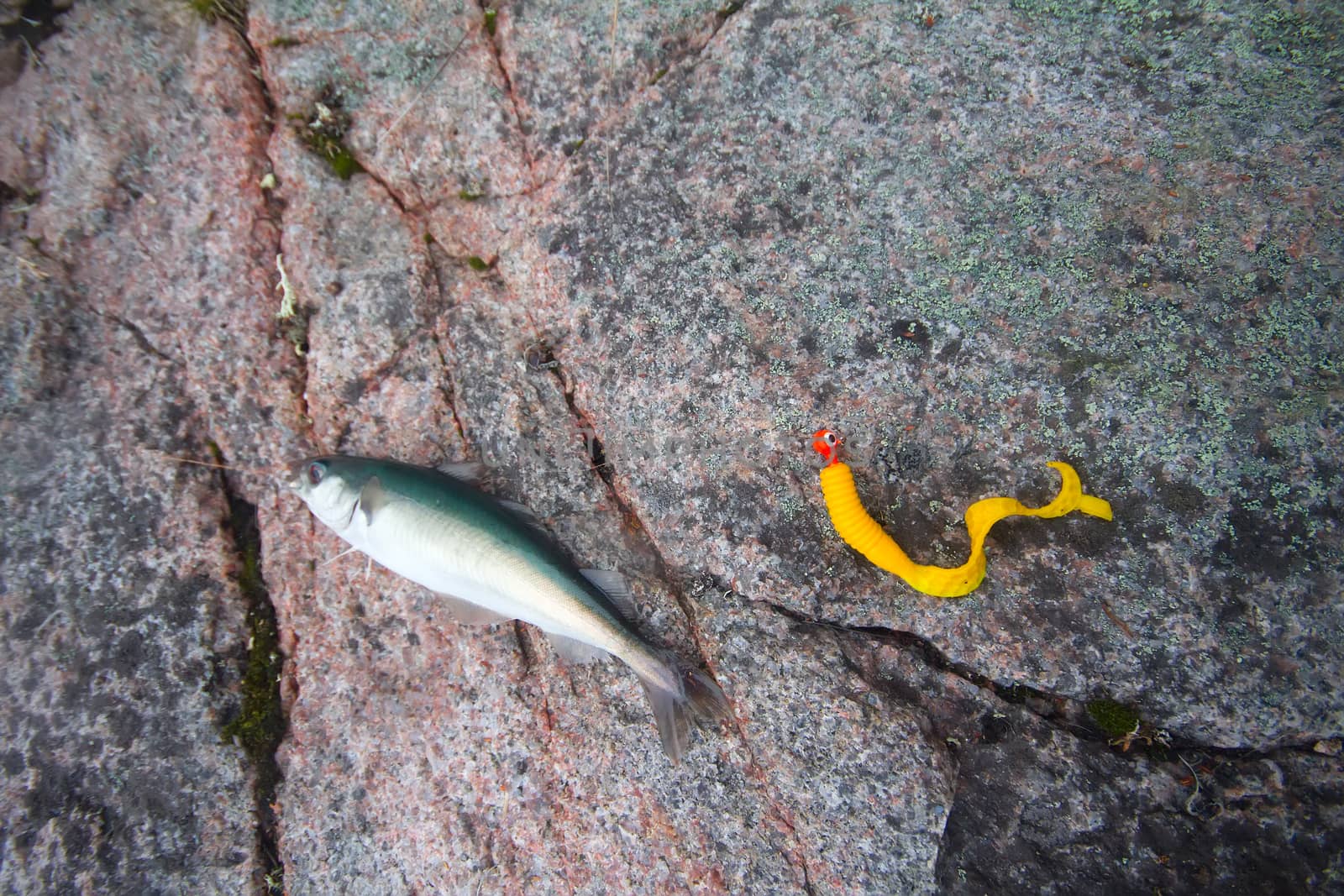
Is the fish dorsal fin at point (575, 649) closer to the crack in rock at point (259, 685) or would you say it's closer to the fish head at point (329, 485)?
the fish head at point (329, 485)

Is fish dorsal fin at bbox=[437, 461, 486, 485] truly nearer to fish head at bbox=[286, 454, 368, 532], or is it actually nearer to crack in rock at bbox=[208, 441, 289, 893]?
fish head at bbox=[286, 454, 368, 532]

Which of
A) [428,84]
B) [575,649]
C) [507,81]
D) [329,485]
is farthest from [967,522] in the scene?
[428,84]

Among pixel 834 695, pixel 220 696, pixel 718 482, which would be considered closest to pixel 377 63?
pixel 718 482

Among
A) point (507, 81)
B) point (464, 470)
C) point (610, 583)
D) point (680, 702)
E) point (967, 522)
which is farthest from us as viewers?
point (507, 81)

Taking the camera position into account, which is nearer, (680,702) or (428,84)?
(680,702)

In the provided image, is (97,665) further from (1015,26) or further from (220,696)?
(1015,26)

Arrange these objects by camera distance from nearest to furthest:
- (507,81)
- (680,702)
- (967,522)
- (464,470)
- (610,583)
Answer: (967,522)
(680,702)
(610,583)
(464,470)
(507,81)

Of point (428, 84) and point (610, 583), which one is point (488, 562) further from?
point (428, 84)

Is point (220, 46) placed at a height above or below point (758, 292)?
above
